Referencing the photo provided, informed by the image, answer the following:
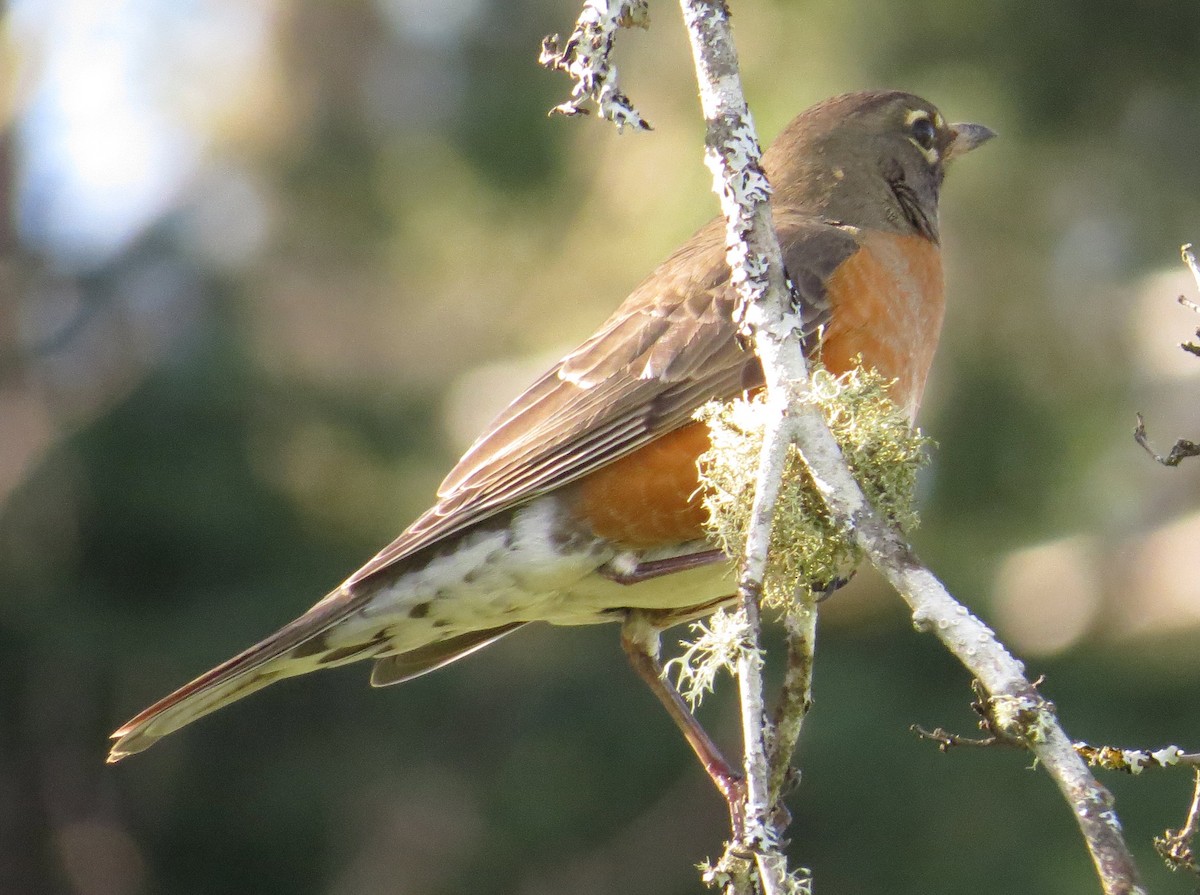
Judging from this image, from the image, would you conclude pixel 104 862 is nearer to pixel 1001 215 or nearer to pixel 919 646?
pixel 919 646

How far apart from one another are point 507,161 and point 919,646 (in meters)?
3.02

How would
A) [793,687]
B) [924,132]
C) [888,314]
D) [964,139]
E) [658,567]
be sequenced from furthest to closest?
[964,139], [924,132], [888,314], [658,567], [793,687]

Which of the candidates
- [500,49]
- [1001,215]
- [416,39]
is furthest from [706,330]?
[416,39]

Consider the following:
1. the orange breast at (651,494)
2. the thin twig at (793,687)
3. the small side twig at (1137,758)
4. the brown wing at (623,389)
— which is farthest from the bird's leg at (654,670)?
the small side twig at (1137,758)

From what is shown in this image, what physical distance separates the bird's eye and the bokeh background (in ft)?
5.45

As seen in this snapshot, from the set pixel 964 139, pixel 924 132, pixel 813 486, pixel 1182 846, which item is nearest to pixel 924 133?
pixel 924 132

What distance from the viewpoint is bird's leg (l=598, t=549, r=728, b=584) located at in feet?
11.4

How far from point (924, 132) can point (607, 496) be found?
5.76ft

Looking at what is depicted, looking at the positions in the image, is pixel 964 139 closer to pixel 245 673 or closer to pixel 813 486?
pixel 245 673

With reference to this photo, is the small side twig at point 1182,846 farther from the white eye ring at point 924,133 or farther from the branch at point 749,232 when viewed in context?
the white eye ring at point 924,133

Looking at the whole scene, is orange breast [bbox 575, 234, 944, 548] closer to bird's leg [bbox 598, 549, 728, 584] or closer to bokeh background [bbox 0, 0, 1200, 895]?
bird's leg [bbox 598, 549, 728, 584]

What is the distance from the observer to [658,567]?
3.52 metres

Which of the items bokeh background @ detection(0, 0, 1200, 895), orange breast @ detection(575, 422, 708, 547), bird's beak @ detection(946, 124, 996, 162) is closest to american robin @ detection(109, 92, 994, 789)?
orange breast @ detection(575, 422, 708, 547)

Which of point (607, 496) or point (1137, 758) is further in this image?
point (607, 496)
